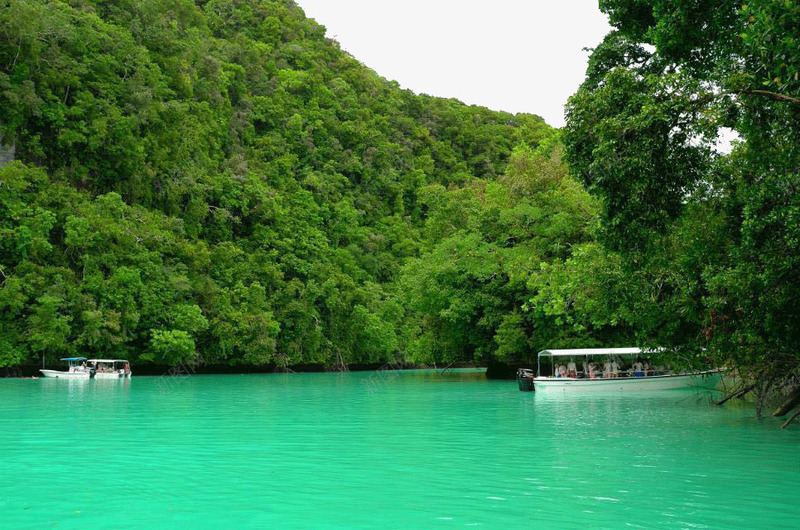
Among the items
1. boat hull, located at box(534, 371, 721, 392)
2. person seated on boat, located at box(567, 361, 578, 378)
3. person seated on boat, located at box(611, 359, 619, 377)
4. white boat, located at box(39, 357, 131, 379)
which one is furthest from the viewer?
white boat, located at box(39, 357, 131, 379)

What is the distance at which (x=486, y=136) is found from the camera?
107625 mm

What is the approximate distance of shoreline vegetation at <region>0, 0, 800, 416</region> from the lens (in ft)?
39.6

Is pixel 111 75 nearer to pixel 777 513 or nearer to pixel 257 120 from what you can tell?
pixel 257 120

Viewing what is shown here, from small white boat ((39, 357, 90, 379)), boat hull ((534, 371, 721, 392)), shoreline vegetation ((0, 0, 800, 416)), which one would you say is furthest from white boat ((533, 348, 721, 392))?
small white boat ((39, 357, 90, 379))

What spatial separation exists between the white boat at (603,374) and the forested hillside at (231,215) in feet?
8.48

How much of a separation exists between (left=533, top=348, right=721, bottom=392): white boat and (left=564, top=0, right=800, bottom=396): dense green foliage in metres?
19.6

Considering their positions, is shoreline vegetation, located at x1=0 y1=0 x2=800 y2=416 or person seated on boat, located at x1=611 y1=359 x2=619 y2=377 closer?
shoreline vegetation, located at x1=0 y1=0 x2=800 y2=416

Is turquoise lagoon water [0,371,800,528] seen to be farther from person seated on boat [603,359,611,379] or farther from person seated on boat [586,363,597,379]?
person seated on boat [603,359,611,379]

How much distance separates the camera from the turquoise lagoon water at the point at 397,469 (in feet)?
32.4

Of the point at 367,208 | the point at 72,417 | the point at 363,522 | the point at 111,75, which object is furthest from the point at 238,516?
the point at 367,208

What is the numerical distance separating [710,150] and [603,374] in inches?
1073

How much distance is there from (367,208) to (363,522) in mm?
85929

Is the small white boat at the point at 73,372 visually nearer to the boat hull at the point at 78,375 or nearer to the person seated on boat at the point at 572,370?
the boat hull at the point at 78,375

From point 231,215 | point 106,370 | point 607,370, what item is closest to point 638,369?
point 607,370
